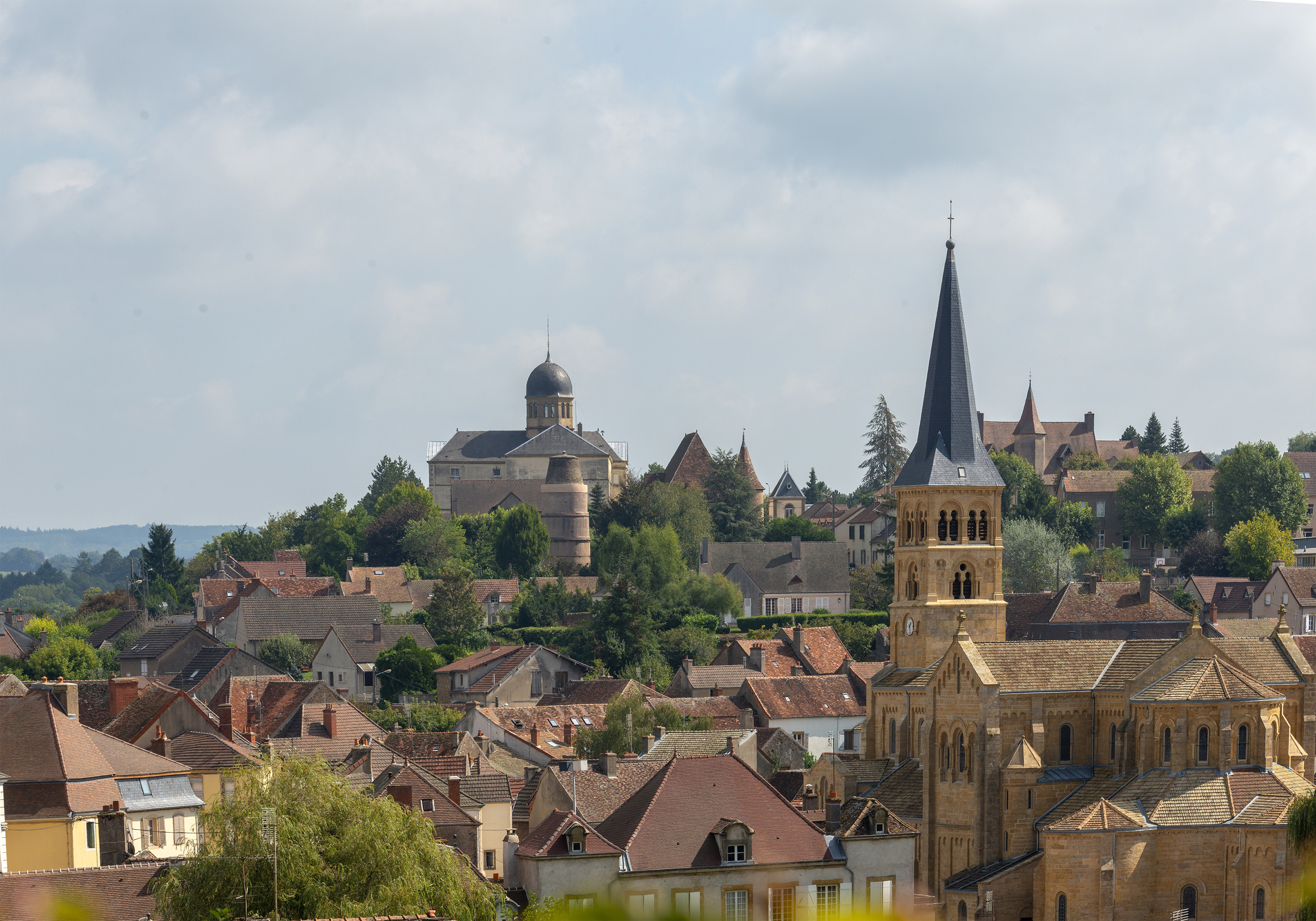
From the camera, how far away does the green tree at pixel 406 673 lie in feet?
307

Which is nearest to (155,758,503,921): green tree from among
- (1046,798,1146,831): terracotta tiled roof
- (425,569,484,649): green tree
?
(1046,798,1146,831): terracotta tiled roof

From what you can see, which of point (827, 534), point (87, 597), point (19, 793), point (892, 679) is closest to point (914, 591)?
point (892, 679)

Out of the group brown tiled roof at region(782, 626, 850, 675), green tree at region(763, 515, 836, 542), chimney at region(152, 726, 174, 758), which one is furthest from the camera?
green tree at region(763, 515, 836, 542)

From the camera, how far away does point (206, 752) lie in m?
52.8

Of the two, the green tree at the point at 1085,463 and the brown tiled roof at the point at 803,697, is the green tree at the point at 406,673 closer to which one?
the brown tiled roof at the point at 803,697

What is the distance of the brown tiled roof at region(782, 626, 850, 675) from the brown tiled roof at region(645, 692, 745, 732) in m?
11.1

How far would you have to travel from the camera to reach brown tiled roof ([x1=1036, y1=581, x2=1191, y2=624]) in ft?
302

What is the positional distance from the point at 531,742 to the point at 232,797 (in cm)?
3378

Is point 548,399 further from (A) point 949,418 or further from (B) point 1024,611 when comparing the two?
(A) point 949,418

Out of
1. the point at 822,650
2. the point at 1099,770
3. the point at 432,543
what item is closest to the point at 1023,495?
the point at 822,650

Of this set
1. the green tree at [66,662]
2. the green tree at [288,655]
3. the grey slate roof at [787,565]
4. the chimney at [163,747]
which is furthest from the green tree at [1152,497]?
the chimney at [163,747]

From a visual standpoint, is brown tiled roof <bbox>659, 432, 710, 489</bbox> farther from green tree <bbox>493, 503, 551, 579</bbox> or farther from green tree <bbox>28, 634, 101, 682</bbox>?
green tree <bbox>28, 634, 101, 682</bbox>

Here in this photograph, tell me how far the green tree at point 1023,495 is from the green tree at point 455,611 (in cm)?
3323

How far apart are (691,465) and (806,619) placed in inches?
1532
